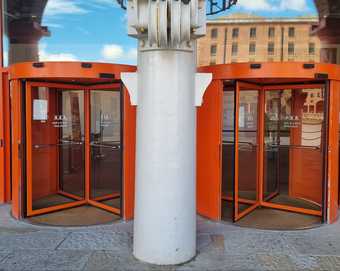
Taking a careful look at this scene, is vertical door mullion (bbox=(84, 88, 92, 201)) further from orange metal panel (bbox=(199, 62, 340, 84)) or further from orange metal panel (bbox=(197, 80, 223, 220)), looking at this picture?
orange metal panel (bbox=(199, 62, 340, 84))

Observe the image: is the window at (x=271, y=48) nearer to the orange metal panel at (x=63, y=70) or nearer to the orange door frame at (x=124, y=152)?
the orange door frame at (x=124, y=152)

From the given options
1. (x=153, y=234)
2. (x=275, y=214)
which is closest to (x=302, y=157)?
(x=275, y=214)

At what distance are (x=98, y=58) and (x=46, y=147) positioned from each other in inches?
119

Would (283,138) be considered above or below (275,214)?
above

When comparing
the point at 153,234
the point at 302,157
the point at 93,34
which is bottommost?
the point at 153,234

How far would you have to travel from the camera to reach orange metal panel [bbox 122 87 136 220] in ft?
16.1

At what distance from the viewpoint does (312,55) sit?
6.96m

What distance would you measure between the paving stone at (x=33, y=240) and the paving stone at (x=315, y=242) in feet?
8.37

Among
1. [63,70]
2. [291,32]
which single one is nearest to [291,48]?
[291,32]

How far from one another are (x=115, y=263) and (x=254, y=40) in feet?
17.6

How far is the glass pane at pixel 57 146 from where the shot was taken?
5.42 meters

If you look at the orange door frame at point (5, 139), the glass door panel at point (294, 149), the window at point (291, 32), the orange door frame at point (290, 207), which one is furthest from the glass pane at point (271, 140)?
the orange door frame at point (5, 139)

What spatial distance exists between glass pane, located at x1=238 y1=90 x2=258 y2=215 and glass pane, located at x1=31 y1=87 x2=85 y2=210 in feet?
7.73

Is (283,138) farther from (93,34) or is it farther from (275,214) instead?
(93,34)
